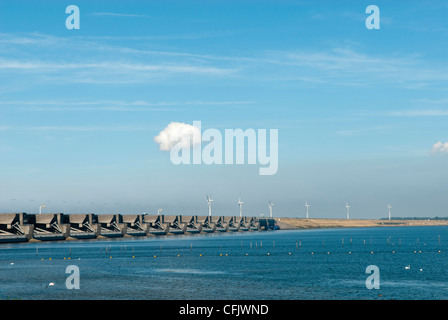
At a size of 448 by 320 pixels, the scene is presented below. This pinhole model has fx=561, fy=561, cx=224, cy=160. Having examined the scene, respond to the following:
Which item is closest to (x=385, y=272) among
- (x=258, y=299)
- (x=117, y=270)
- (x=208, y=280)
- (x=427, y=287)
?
(x=427, y=287)

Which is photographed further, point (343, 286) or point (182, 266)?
point (182, 266)

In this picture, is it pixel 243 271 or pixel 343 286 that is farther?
pixel 243 271

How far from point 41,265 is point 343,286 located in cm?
9183

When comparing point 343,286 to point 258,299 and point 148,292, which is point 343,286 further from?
point 148,292

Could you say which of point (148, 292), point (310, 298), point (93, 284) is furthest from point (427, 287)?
point (93, 284)
